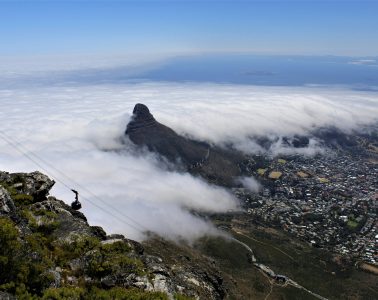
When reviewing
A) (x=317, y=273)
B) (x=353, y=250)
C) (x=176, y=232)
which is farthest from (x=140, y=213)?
(x=353, y=250)

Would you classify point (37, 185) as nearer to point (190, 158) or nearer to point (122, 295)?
point (122, 295)

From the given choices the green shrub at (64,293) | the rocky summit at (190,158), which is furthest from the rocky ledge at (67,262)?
the rocky summit at (190,158)

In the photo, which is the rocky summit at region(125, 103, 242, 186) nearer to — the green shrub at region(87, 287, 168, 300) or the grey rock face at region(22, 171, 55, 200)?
the grey rock face at region(22, 171, 55, 200)

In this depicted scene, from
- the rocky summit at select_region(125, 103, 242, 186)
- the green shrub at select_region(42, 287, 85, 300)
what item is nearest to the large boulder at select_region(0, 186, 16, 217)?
the green shrub at select_region(42, 287, 85, 300)

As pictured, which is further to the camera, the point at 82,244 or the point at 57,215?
the point at 57,215

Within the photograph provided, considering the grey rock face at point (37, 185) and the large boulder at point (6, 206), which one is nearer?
the large boulder at point (6, 206)

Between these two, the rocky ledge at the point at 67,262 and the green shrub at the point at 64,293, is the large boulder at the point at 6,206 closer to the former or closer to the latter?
the rocky ledge at the point at 67,262

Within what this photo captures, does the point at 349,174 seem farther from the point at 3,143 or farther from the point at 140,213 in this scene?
the point at 3,143

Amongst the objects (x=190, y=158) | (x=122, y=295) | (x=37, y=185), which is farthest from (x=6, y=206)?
(x=190, y=158)

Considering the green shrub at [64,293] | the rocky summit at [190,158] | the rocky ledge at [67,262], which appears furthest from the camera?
the rocky summit at [190,158]
